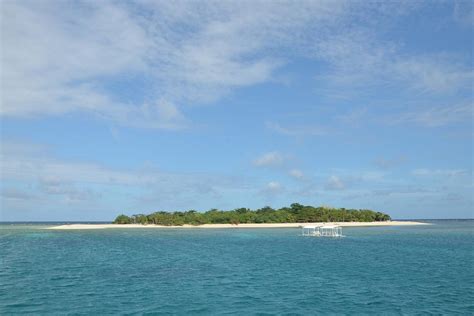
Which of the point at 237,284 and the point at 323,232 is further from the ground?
the point at 323,232

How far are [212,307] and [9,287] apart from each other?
2324 centimetres

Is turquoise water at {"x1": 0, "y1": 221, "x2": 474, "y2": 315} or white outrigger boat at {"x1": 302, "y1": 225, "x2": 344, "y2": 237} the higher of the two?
white outrigger boat at {"x1": 302, "y1": 225, "x2": 344, "y2": 237}

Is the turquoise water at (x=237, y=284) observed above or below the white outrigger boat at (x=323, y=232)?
below

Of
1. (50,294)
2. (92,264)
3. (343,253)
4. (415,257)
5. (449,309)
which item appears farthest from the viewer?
(343,253)

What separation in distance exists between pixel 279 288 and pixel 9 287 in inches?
1099

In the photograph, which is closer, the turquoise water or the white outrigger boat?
the turquoise water

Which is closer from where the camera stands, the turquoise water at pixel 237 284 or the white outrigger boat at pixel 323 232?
the turquoise water at pixel 237 284

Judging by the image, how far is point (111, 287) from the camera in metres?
41.8

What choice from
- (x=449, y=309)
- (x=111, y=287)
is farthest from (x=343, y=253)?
(x=111, y=287)

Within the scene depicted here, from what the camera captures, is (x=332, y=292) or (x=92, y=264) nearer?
(x=332, y=292)

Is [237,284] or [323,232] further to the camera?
[323,232]

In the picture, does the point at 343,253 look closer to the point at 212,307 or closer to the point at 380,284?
the point at 380,284

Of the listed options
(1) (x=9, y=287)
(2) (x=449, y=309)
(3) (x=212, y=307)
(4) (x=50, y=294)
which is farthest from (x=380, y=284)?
(1) (x=9, y=287)

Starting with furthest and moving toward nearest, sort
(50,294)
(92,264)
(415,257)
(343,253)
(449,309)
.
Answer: (343,253), (415,257), (92,264), (50,294), (449,309)
